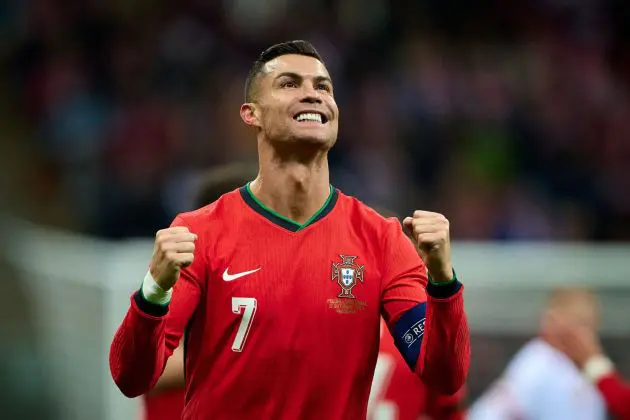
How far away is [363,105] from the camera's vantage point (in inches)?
470

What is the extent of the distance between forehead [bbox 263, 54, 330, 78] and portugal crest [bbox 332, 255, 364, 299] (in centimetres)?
61

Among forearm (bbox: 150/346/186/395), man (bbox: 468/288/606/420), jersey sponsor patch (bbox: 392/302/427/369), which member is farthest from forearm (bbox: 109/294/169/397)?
man (bbox: 468/288/606/420)

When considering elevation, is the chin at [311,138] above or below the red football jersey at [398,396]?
above

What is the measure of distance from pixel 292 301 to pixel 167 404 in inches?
61.7

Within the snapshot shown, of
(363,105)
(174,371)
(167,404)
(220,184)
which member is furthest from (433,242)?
(363,105)

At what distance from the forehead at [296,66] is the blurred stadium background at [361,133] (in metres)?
5.22

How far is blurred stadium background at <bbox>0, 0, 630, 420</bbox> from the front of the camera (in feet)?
30.7

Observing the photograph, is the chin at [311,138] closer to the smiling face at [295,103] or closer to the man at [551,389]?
the smiling face at [295,103]

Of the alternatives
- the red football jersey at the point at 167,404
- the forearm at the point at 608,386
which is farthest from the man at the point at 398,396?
the forearm at the point at 608,386

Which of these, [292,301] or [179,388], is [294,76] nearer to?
[292,301]

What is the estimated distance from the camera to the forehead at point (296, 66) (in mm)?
4043

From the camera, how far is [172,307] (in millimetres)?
3762

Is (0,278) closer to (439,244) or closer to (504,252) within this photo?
(504,252)

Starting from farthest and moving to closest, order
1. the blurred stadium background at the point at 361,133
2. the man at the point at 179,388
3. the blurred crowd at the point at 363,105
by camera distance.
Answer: the blurred crowd at the point at 363,105 → the blurred stadium background at the point at 361,133 → the man at the point at 179,388
